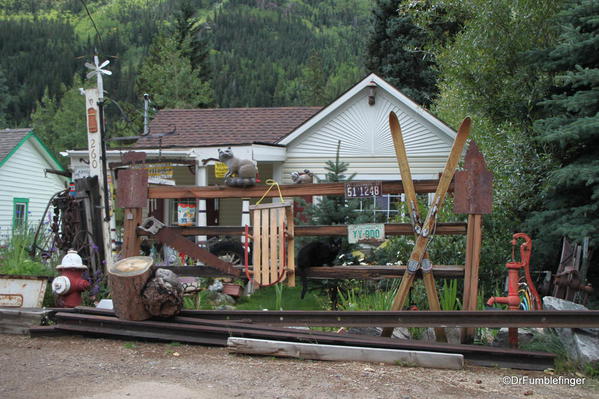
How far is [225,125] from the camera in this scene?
1792 centimetres

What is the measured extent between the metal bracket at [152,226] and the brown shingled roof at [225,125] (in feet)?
27.2

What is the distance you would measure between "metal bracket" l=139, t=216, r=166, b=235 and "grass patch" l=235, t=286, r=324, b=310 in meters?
2.16

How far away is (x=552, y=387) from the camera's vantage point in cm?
521

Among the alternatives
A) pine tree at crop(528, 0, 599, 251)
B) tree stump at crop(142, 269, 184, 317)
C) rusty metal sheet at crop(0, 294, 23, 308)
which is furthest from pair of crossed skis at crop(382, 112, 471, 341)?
rusty metal sheet at crop(0, 294, 23, 308)

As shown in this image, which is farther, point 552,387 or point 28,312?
point 28,312

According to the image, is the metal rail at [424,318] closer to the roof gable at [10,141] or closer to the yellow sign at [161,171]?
the yellow sign at [161,171]

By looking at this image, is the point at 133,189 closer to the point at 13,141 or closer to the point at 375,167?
the point at 375,167

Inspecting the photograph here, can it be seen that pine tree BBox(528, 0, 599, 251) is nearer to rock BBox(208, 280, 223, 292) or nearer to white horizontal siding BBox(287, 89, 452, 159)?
rock BBox(208, 280, 223, 292)

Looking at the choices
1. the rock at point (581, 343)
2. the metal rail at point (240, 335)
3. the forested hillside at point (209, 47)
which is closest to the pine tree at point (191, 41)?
the forested hillside at point (209, 47)

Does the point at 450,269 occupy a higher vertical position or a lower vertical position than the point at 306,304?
higher

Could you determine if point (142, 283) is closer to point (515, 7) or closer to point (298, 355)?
point (298, 355)

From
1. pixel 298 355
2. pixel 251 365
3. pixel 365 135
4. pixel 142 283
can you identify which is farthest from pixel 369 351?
pixel 365 135

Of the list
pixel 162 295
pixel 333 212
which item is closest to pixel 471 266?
pixel 333 212

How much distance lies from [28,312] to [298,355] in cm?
345
